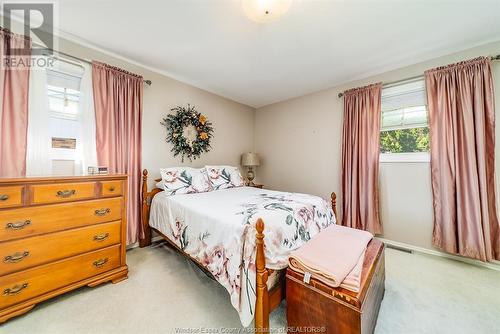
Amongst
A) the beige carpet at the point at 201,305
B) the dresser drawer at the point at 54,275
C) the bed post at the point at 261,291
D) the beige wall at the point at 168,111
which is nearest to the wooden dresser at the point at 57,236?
the dresser drawer at the point at 54,275

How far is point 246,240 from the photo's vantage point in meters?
1.29

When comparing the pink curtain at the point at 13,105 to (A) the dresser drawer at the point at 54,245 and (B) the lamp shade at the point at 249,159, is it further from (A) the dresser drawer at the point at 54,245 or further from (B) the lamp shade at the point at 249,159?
(B) the lamp shade at the point at 249,159

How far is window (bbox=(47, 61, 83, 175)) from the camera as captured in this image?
200 cm

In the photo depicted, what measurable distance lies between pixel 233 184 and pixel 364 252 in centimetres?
210

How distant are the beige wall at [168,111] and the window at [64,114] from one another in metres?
0.25

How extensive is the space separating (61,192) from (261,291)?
66.3 inches

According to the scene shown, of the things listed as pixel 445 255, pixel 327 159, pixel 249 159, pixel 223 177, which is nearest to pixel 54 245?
pixel 223 177

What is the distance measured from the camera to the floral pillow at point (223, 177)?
2.94 meters

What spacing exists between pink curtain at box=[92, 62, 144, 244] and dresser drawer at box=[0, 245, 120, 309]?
27.4 inches

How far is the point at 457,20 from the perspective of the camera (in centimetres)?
178

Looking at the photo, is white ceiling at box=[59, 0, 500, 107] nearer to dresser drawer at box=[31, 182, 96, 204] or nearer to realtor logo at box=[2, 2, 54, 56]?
realtor logo at box=[2, 2, 54, 56]

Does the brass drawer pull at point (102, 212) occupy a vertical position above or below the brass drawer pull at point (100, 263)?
above

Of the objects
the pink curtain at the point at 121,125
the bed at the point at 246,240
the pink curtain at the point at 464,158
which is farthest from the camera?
the pink curtain at the point at 121,125

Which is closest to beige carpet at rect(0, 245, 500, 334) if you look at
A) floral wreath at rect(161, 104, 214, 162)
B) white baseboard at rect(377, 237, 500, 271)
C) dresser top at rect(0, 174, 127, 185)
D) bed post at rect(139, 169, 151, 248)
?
white baseboard at rect(377, 237, 500, 271)
